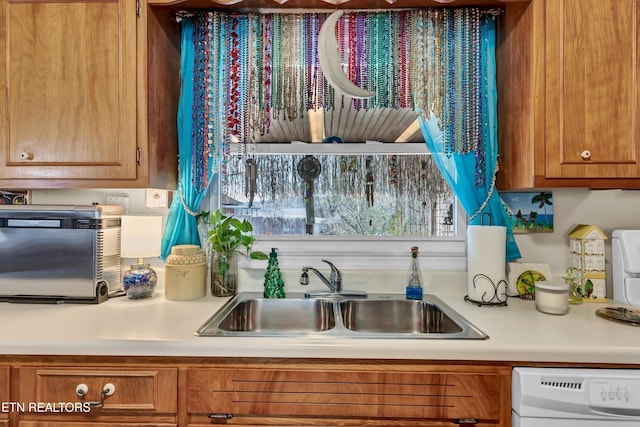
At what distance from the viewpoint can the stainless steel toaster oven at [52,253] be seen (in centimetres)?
152

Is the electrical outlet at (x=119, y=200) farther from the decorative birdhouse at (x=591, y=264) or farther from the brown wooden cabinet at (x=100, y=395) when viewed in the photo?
the decorative birdhouse at (x=591, y=264)

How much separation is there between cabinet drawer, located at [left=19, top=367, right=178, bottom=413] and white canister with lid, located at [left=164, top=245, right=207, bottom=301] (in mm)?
473

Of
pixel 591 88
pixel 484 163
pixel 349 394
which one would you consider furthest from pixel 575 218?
pixel 349 394

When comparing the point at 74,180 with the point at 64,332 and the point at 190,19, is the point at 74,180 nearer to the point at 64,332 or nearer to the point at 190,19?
the point at 64,332

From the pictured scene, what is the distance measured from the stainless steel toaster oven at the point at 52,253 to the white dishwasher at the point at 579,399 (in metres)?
1.61

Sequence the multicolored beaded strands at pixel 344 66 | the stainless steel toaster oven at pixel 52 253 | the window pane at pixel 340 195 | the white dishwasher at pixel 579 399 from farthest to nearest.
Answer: the window pane at pixel 340 195 < the multicolored beaded strands at pixel 344 66 < the stainless steel toaster oven at pixel 52 253 < the white dishwasher at pixel 579 399

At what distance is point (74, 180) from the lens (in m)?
1.47

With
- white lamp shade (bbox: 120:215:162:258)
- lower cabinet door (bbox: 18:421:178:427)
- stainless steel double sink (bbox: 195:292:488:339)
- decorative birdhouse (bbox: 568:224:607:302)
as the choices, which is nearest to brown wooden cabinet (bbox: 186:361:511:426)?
lower cabinet door (bbox: 18:421:178:427)

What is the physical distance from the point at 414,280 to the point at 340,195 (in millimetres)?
562

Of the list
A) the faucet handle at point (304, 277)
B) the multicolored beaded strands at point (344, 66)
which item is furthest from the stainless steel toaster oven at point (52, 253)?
the faucet handle at point (304, 277)

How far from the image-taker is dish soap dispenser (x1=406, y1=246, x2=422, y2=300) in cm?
166

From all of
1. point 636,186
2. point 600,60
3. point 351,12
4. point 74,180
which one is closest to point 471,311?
point 636,186

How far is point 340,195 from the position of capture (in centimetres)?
190

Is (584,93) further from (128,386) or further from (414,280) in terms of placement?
(128,386)
